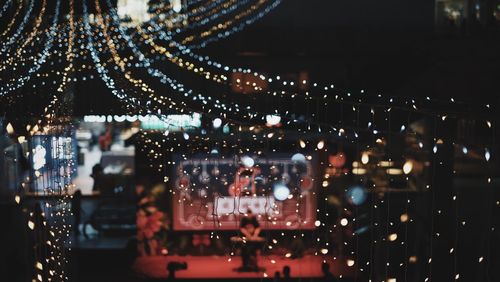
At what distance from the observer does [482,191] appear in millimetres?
7727

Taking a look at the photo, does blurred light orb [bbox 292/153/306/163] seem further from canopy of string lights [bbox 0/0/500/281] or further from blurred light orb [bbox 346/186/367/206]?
blurred light orb [bbox 346/186/367/206]

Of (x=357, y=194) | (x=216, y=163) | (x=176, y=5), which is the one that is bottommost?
(x=357, y=194)

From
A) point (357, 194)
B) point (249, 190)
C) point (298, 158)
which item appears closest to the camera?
point (357, 194)

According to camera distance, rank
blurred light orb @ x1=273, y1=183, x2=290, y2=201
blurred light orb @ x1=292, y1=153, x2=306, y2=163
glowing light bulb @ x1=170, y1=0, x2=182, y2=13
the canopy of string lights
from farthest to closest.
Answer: glowing light bulb @ x1=170, y1=0, x2=182, y2=13 → blurred light orb @ x1=292, y1=153, x2=306, y2=163 → blurred light orb @ x1=273, y1=183, x2=290, y2=201 → the canopy of string lights

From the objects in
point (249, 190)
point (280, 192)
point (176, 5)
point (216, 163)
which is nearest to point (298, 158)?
point (280, 192)

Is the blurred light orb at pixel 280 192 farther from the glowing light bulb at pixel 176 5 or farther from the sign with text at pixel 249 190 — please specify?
the glowing light bulb at pixel 176 5

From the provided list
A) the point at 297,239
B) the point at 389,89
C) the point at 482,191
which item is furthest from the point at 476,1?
the point at 297,239

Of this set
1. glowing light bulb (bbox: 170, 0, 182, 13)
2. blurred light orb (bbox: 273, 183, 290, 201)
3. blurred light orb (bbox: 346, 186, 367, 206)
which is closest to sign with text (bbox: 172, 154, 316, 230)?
blurred light orb (bbox: 273, 183, 290, 201)

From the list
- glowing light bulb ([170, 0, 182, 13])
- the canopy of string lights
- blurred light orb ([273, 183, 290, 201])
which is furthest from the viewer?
glowing light bulb ([170, 0, 182, 13])

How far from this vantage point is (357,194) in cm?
564

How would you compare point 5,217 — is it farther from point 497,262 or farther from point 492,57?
point 492,57

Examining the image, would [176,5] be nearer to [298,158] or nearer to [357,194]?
[298,158]

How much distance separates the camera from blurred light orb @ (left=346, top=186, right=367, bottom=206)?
561 centimetres

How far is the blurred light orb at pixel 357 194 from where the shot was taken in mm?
5612
